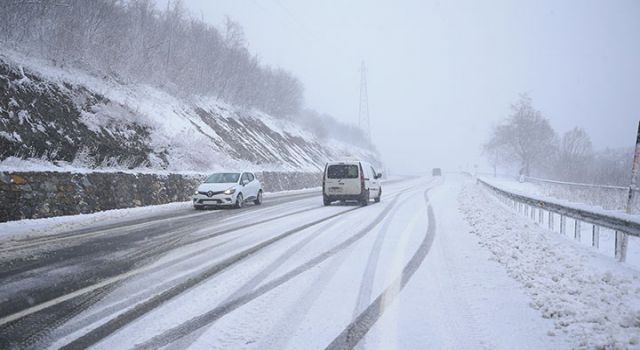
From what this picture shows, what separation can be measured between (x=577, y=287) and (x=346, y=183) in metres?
12.3

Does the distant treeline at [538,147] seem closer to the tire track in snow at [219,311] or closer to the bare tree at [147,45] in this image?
the bare tree at [147,45]

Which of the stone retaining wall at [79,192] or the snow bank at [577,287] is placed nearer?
the snow bank at [577,287]

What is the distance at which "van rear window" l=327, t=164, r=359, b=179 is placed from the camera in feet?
55.7

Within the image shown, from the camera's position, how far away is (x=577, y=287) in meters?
4.62

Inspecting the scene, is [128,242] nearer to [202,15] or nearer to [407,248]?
[407,248]

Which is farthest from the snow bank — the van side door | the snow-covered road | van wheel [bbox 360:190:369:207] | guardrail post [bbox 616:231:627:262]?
the van side door

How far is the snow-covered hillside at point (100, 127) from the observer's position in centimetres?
1302

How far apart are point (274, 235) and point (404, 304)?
4.80 meters

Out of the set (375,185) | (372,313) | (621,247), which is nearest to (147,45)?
(375,185)

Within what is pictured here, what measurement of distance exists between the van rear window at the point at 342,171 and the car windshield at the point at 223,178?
4112mm

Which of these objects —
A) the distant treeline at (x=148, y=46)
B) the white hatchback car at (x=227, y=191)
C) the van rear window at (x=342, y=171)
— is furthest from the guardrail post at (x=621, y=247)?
the distant treeline at (x=148, y=46)

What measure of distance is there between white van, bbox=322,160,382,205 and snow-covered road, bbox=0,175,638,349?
8181mm

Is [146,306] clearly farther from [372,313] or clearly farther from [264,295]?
[372,313]

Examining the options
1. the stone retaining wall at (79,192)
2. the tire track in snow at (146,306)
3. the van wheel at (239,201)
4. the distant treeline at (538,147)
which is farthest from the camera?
the distant treeline at (538,147)
